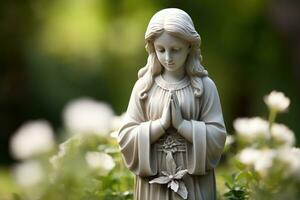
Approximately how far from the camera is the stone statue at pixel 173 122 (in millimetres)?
4340

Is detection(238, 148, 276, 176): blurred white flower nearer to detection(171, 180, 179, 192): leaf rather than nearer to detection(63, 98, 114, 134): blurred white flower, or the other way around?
detection(171, 180, 179, 192): leaf

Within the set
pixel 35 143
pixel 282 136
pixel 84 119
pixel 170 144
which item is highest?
pixel 282 136

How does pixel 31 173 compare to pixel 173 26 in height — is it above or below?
below

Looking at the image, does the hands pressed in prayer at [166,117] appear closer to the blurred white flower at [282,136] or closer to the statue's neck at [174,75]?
the statue's neck at [174,75]

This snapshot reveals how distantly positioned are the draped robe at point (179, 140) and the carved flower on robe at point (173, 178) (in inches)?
1.0

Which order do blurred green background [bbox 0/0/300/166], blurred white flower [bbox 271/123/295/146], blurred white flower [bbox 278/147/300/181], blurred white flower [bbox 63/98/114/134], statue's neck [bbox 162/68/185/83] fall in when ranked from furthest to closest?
blurred green background [bbox 0/0/300/166] < blurred white flower [bbox 271/123/295/146] < statue's neck [bbox 162/68/185/83] < blurred white flower [bbox 278/147/300/181] < blurred white flower [bbox 63/98/114/134]

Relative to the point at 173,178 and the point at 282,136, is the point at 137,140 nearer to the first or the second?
the point at 173,178

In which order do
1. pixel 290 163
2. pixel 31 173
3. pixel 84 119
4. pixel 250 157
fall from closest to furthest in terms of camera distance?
pixel 31 173
pixel 84 119
pixel 290 163
pixel 250 157

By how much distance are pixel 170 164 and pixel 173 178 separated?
0.25 feet

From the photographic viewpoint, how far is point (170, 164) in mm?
4387

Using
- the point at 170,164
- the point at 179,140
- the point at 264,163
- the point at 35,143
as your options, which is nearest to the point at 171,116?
the point at 179,140

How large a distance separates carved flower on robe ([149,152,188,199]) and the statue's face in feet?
1.56

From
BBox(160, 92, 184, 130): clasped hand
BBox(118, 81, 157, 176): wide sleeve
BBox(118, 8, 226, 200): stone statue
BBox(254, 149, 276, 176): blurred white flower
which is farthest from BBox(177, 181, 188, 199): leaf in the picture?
BBox(254, 149, 276, 176): blurred white flower

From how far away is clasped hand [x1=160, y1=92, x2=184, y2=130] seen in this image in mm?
4309
